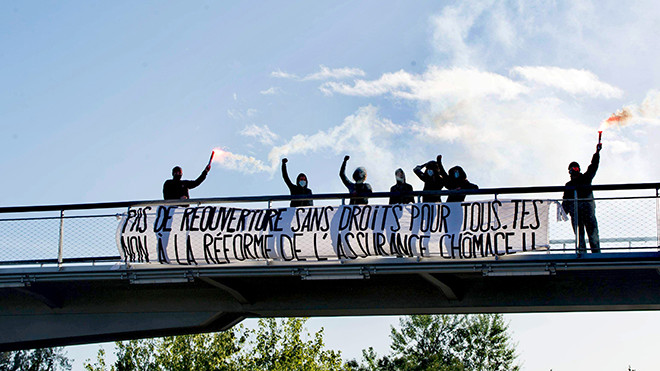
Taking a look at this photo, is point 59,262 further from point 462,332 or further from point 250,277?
point 462,332

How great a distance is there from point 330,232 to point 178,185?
3201 mm

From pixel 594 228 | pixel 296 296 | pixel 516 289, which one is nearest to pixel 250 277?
pixel 296 296

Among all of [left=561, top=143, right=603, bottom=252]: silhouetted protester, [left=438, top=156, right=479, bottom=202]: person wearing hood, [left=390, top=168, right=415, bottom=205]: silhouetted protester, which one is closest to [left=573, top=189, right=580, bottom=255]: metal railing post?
[left=561, top=143, right=603, bottom=252]: silhouetted protester

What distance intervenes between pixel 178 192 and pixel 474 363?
61.0 metres

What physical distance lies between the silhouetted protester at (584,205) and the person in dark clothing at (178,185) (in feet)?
21.2

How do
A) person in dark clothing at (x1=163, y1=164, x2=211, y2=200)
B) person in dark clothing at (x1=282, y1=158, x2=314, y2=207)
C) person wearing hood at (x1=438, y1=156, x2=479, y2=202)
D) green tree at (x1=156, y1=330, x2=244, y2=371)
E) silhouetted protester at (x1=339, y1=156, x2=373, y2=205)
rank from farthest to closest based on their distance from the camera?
green tree at (x1=156, y1=330, x2=244, y2=371) < person in dark clothing at (x1=163, y1=164, x2=211, y2=200) < person in dark clothing at (x1=282, y1=158, x2=314, y2=207) < silhouetted protester at (x1=339, y1=156, x2=373, y2=205) < person wearing hood at (x1=438, y1=156, x2=479, y2=202)

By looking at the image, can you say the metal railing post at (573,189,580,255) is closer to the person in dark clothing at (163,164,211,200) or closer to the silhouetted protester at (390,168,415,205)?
the silhouetted protester at (390,168,415,205)

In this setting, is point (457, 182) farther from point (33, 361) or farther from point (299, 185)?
point (33, 361)

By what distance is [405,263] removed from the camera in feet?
49.9

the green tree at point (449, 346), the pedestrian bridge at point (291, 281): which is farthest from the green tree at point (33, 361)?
the pedestrian bridge at point (291, 281)

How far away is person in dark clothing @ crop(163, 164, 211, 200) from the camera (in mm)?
17281

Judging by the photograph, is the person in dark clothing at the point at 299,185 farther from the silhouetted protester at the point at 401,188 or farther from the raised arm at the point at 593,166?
the raised arm at the point at 593,166

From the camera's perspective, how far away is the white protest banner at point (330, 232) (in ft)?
50.5

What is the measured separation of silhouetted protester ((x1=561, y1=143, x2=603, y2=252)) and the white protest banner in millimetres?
432
